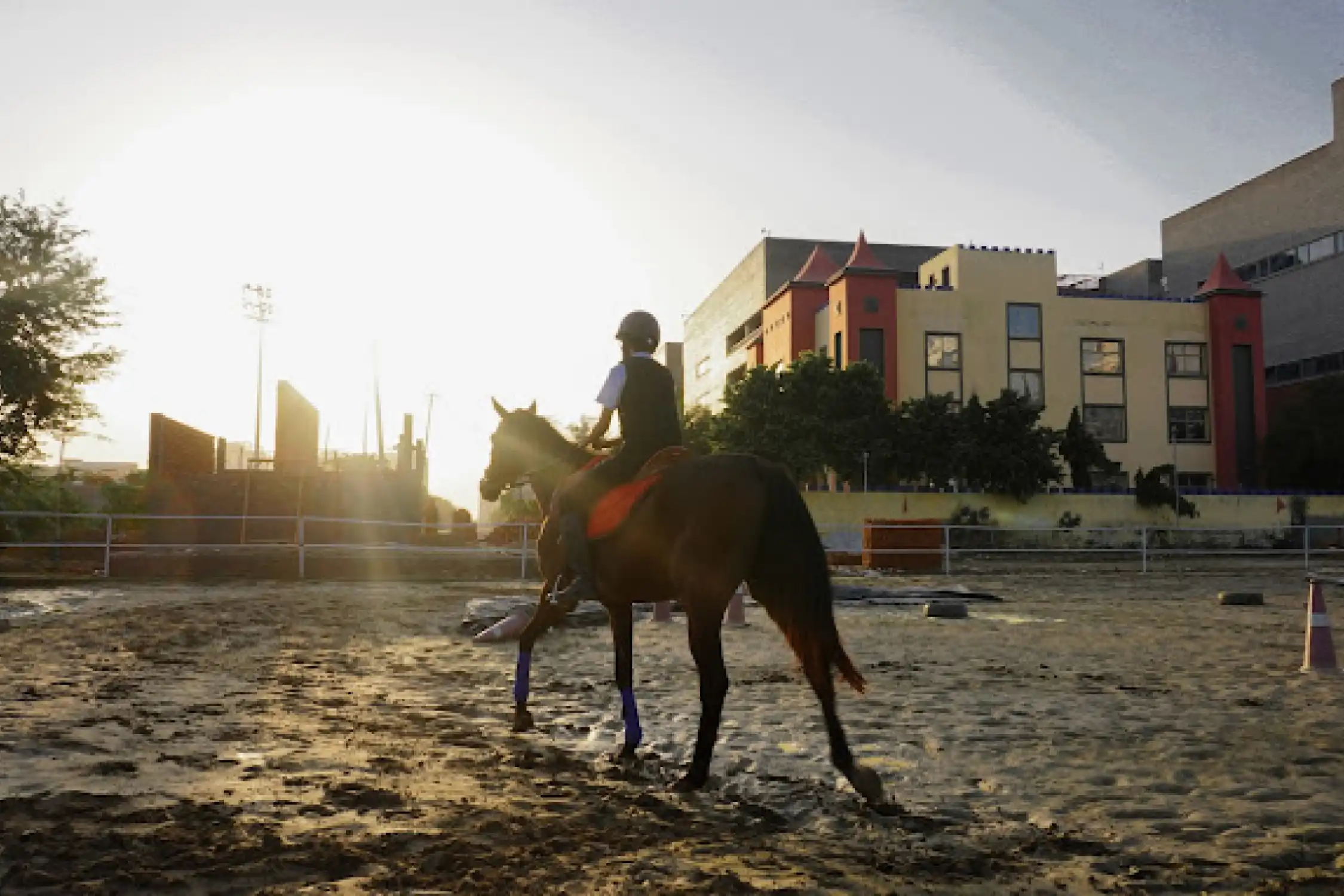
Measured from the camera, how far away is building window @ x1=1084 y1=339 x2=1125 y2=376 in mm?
46312

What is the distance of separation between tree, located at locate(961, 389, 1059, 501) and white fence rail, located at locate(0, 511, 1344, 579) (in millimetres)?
2067

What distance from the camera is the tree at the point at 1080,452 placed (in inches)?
1513

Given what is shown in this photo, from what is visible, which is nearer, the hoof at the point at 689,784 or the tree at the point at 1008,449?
the hoof at the point at 689,784

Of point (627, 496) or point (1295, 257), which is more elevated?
point (1295, 257)

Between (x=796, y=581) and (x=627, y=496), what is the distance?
1.04 metres

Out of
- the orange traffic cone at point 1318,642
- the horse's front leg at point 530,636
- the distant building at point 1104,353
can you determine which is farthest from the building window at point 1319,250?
the horse's front leg at point 530,636

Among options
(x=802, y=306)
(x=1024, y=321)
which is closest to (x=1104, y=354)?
(x=1024, y=321)

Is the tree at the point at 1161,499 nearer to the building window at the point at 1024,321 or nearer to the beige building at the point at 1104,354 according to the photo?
the beige building at the point at 1104,354

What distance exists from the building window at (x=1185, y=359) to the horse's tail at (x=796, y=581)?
162 ft

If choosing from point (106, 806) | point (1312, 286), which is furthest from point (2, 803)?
point (1312, 286)

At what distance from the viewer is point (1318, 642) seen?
7230 millimetres

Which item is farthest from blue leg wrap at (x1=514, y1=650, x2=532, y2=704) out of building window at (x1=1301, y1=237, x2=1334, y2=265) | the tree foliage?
building window at (x1=1301, y1=237, x2=1334, y2=265)

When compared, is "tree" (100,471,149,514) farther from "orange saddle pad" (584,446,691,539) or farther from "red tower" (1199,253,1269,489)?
"red tower" (1199,253,1269,489)

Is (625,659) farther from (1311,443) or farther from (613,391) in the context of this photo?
(1311,443)
